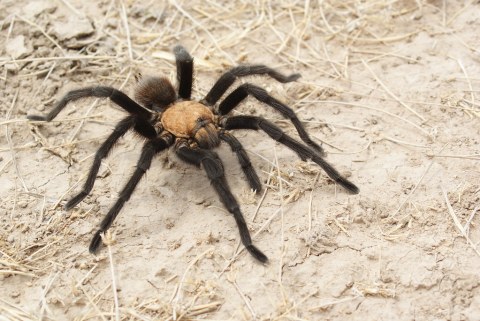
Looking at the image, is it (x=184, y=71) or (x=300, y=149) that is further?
(x=184, y=71)

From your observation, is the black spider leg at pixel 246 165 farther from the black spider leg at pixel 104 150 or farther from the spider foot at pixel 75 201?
the spider foot at pixel 75 201

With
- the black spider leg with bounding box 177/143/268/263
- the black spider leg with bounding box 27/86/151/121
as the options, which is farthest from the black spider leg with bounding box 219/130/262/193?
the black spider leg with bounding box 27/86/151/121

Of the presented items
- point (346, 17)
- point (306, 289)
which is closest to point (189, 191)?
point (306, 289)

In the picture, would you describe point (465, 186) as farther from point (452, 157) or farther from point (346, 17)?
point (346, 17)

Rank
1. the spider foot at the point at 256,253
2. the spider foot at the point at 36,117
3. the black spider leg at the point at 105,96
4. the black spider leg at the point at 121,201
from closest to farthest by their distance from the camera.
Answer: the spider foot at the point at 256,253 → the black spider leg at the point at 121,201 → the black spider leg at the point at 105,96 → the spider foot at the point at 36,117

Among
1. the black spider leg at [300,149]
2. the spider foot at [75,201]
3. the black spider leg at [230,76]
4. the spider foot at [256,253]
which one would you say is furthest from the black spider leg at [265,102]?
the spider foot at [75,201]

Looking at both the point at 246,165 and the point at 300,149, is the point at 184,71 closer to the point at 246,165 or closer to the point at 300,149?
the point at 246,165

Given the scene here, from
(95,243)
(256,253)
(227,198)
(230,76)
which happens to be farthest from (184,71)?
(256,253)

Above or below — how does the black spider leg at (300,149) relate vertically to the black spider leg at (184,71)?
below
